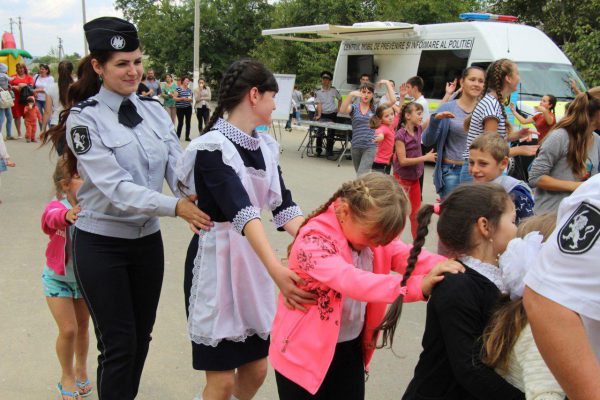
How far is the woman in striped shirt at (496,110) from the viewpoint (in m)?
4.67

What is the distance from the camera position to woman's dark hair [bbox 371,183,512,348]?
1969mm

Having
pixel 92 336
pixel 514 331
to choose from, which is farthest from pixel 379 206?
pixel 92 336

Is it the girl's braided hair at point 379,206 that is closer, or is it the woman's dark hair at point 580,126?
the girl's braided hair at point 379,206

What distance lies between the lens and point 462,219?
6.52ft

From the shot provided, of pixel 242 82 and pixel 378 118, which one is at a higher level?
pixel 242 82

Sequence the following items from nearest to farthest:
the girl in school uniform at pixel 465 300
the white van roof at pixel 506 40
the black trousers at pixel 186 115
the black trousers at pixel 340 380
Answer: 1. the girl in school uniform at pixel 465 300
2. the black trousers at pixel 340 380
3. the white van roof at pixel 506 40
4. the black trousers at pixel 186 115

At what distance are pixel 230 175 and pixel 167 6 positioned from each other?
38579 millimetres

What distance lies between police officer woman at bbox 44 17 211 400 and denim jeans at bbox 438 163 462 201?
2995 mm

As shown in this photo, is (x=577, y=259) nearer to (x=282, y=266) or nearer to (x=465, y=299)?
(x=465, y=299)

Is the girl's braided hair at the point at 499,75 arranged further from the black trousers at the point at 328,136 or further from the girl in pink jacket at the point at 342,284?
the black trousers at the point at 328,136

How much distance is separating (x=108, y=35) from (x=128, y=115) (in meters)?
0.36

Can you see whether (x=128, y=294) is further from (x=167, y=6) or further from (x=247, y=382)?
(x=167, y=6)

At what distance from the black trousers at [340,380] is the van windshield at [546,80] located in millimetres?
9951

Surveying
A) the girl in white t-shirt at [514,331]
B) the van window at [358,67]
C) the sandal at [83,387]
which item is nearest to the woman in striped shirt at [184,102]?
the van window at [358,67]
